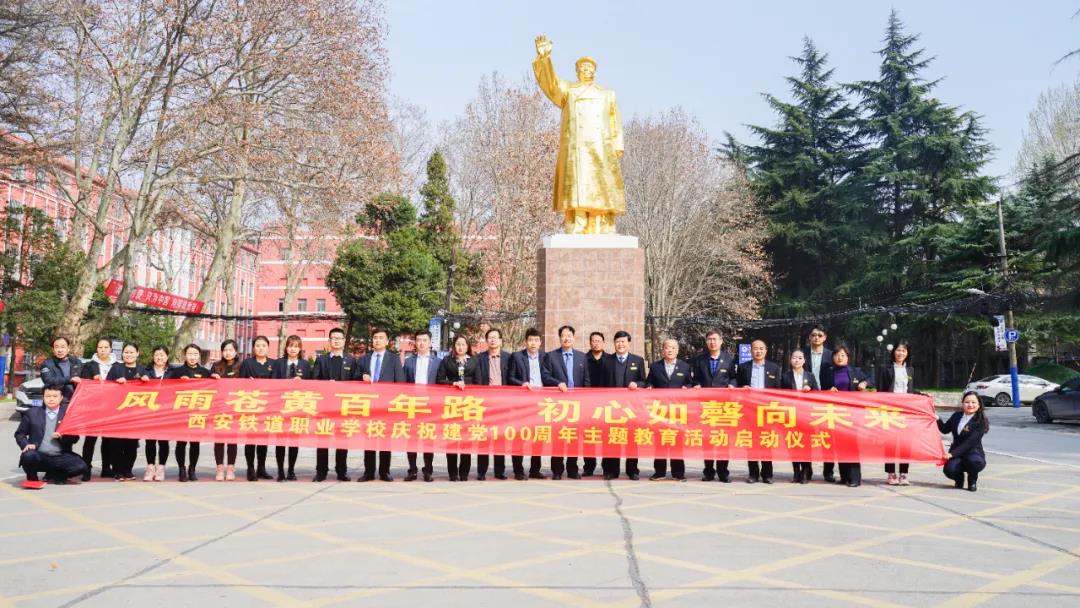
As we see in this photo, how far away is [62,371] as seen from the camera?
8.19 m

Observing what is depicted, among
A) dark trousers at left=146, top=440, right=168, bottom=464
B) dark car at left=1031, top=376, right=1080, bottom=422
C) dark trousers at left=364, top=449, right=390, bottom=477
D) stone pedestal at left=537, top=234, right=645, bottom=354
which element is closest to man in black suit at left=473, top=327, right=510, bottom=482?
dark trousers at left=364, top=449, right=390, bottom=477

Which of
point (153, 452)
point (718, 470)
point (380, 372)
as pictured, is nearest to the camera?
point (153, 452)

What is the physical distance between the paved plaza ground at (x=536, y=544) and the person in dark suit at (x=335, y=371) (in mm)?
385

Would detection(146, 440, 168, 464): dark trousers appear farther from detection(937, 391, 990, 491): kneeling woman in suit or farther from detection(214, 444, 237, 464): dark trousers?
detection(937, 391, 990, 491): kneeling woman in suit

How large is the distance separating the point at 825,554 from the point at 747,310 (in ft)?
87.3

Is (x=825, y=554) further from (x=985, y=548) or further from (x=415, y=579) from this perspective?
(x=415, y=579)

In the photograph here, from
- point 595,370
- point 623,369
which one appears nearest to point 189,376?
point 595,370

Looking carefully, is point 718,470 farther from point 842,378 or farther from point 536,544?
point 536,544

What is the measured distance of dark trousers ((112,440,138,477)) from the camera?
7.89 meters

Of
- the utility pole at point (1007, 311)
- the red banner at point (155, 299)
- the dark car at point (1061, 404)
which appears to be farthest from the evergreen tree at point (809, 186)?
the red banner at point (155, 299)

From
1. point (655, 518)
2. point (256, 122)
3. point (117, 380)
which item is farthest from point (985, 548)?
point (256, 122)

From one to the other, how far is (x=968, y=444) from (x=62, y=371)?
8.63 metres

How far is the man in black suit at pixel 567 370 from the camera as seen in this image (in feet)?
27.1

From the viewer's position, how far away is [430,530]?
550 cm
